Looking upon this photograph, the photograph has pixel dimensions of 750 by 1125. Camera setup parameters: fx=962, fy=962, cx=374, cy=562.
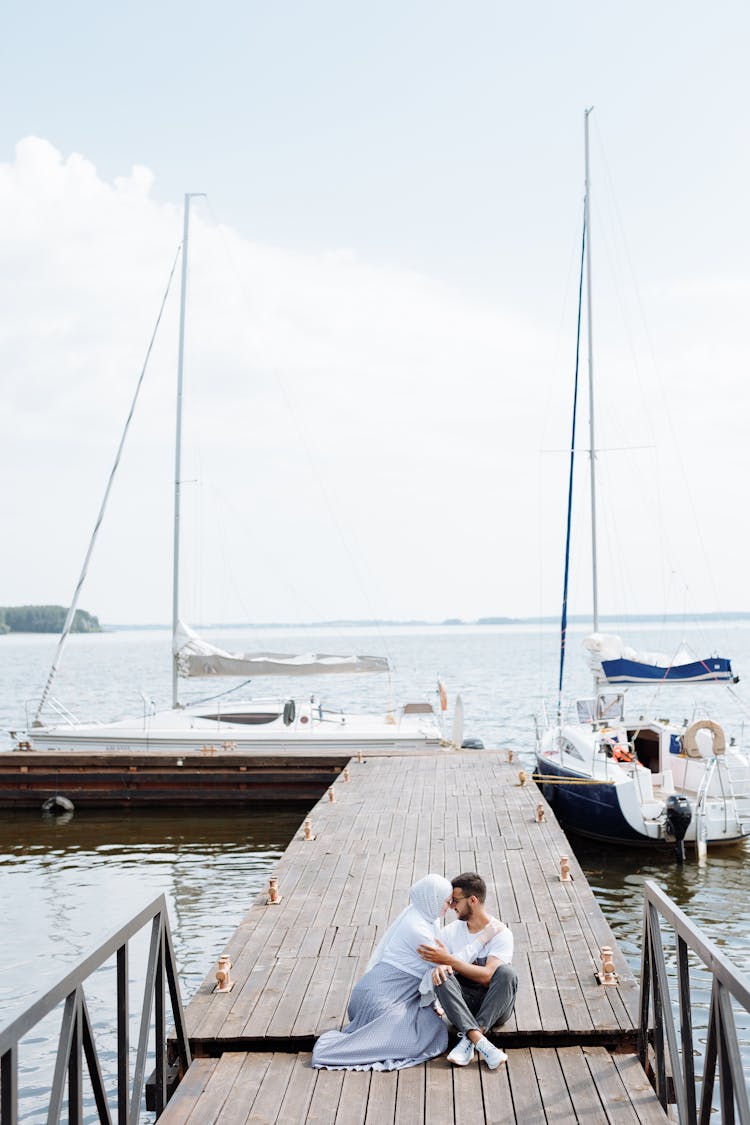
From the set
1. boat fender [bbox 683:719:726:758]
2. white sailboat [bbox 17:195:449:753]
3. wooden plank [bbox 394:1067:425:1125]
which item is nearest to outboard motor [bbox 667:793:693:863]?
boat fender [bbox 683:719:726:758]

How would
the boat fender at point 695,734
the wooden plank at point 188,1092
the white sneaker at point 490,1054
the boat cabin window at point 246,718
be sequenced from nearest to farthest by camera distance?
the wooden plank at point 188,1092 < the white sneaker at point 490,1054 < the boat fender at point 695,734 < the boat cabin window at point 246,718

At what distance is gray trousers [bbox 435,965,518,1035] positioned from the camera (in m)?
5.72

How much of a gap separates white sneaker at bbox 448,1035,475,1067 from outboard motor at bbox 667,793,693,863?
31.2 feet

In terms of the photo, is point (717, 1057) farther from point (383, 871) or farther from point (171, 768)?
point (171, 768)

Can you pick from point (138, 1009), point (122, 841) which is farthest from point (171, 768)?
point (138, 1009)

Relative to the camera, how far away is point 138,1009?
9422mm

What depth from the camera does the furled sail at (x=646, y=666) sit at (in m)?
18.0

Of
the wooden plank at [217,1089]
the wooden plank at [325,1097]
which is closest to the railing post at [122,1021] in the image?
the wooden plank at [217,1089]

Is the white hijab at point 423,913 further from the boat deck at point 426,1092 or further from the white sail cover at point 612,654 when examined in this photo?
the white sail cover at point 612,654

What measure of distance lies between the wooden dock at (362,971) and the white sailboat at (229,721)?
7.85 meters

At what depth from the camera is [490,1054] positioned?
5.55 m

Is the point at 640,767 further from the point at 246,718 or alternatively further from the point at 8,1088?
the point at 8,1088

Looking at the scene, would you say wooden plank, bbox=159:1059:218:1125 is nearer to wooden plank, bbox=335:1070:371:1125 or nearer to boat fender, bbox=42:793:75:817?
wooden plank, bbox=335:1070:371:1125

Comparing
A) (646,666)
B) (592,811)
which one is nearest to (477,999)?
(592,811)
